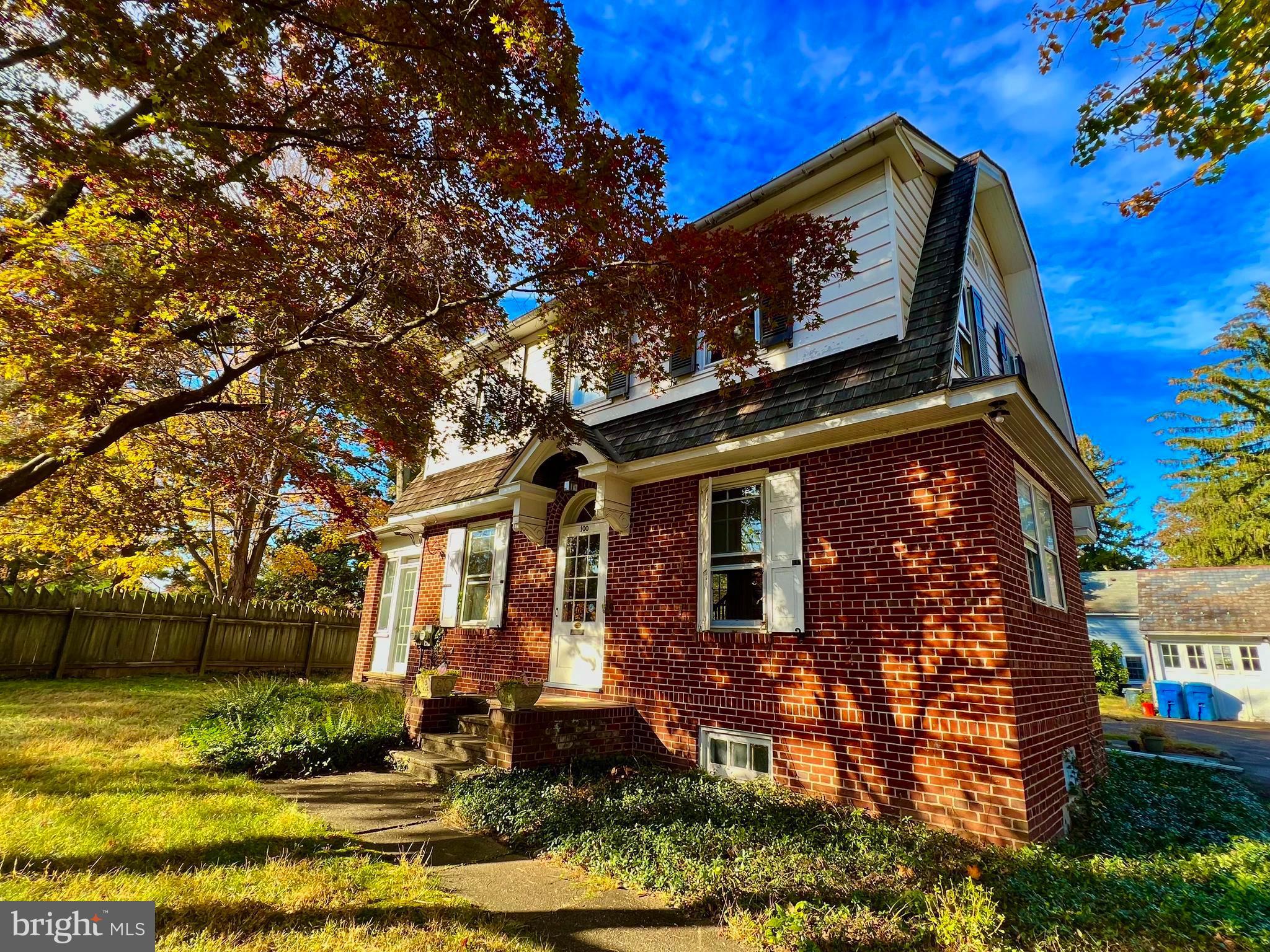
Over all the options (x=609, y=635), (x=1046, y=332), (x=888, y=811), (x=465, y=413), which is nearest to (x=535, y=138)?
(x=465, y=413)

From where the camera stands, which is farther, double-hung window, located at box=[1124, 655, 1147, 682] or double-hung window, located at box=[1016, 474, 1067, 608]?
double-hung window, located at box=[1124, 655, 1147, 682]

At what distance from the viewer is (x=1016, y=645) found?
5375 millimetres

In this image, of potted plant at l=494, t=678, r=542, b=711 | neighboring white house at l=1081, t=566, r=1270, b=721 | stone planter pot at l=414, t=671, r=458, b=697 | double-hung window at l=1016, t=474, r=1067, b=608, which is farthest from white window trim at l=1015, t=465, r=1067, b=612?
neighboring white house at l=1081, t=566, r=1270, b=721

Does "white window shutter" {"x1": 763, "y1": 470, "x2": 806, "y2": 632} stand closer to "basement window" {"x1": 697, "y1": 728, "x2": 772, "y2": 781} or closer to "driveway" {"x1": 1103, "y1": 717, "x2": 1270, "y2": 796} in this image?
"basement window" {"x1": 697, "y1": 728, "x2": 772, "y2": 781}

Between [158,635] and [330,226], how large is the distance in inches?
532

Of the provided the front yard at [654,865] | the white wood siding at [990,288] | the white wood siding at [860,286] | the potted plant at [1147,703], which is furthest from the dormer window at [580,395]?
the potted plant at [1147,703]

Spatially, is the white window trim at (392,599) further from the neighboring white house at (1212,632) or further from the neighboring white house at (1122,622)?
the neighboring white house at (1122,622)

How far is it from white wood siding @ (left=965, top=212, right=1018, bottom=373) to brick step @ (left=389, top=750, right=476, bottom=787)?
881 centimetres

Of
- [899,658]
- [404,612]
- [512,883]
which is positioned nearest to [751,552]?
[899,658]

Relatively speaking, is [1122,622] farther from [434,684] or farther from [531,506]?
[434,684]

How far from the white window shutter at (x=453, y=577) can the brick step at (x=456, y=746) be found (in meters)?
3.21

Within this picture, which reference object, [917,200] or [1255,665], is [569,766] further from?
[1255,665]

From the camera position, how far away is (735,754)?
672 centimetres

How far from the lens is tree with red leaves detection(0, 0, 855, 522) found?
444 centimetres
